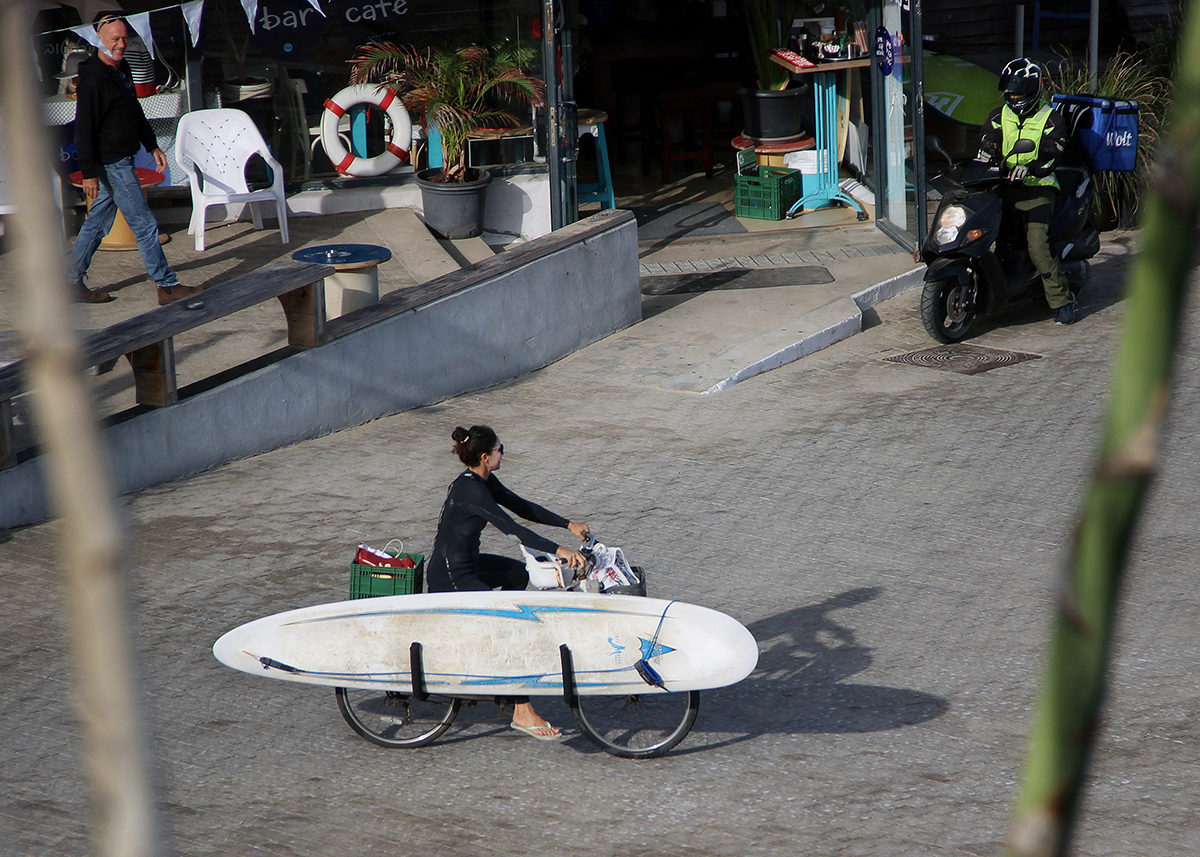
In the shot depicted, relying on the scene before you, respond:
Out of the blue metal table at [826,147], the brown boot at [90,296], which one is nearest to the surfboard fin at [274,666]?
the brown boot at [90,296]

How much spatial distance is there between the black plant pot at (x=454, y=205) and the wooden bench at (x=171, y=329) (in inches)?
148

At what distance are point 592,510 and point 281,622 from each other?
2712 millimetres

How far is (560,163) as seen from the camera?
11297 mm

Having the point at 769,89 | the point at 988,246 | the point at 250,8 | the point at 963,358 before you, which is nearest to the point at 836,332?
the point at 963,358

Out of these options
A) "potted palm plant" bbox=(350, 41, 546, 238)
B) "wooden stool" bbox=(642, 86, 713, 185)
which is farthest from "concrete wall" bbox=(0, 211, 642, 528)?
"wooden stool" bbox=(642, 86, 713, 185)

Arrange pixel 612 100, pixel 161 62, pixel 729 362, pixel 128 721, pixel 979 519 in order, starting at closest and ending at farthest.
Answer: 1. pixel 128 721
2. pixel 979 519
3. pixel 729 362
4. pixel 161 62
5. pixel 612 100

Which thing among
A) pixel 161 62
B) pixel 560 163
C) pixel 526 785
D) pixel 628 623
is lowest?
pixel 526 785

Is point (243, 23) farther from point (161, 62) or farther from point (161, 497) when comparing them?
point (161, 497)

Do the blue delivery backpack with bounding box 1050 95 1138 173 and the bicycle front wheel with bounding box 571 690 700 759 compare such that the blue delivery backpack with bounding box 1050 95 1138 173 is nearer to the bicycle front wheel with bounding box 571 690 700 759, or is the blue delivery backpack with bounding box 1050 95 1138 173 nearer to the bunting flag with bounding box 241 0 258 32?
the bicycle front wheel with bounding box 571 690 700 759

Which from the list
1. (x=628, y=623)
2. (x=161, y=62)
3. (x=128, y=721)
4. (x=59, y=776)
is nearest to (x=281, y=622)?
(x=59, y=776)

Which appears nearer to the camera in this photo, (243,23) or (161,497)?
(161,497)

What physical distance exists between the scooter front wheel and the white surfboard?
5.63 meters

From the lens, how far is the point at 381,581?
17.9 feet

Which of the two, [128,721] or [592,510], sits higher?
[128,721]
